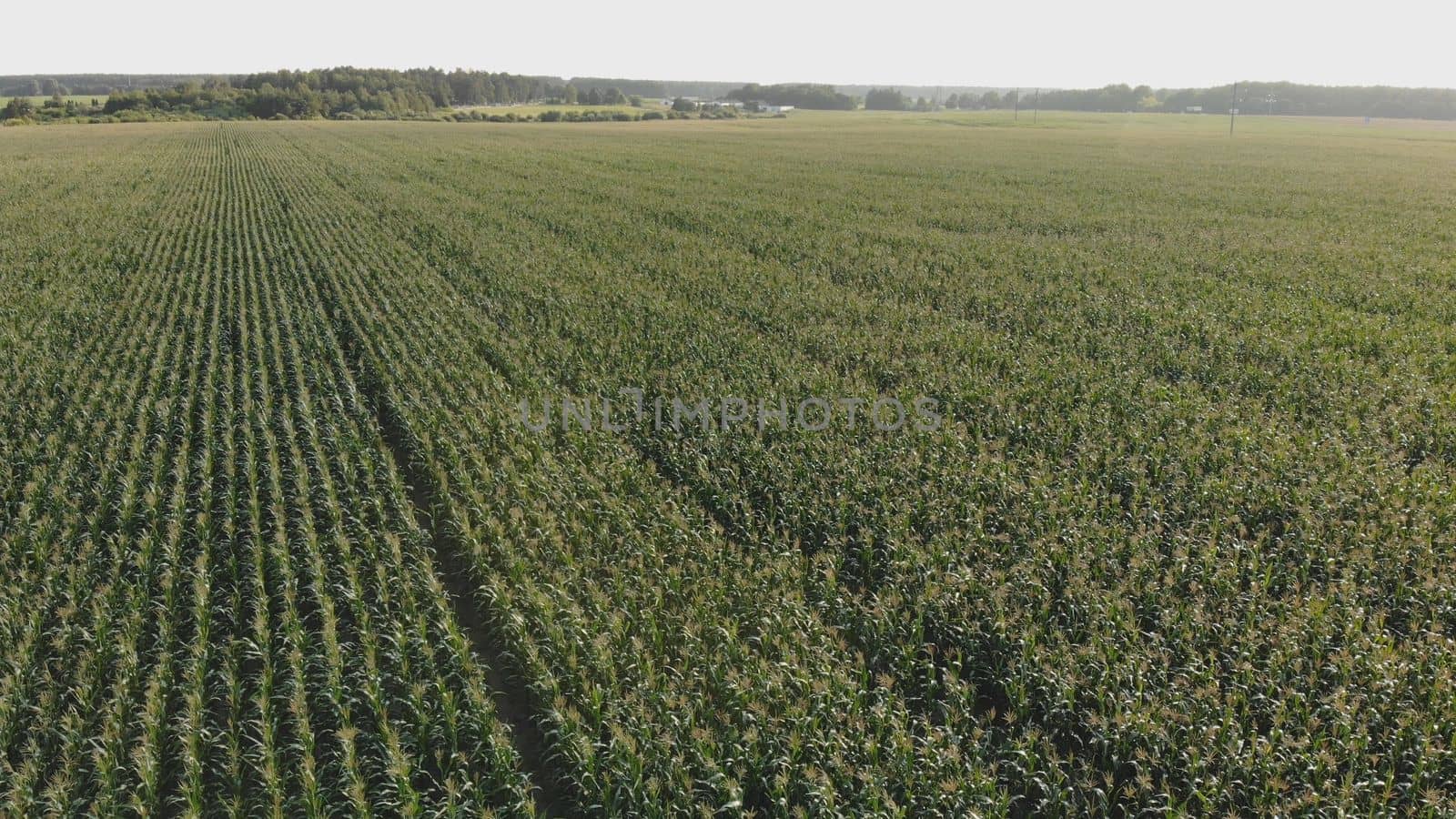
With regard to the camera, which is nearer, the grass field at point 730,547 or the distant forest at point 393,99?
the grass field at point 730,547

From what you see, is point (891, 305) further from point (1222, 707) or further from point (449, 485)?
point (1222, 707)

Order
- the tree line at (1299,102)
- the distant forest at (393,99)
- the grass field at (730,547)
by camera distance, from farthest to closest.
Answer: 1. the tree line at (1299,102)
2. the distant forest at (393,99)
3. the grass field at (730,547)

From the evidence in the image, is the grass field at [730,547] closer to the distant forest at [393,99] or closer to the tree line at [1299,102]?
the distant forest at [393,99]

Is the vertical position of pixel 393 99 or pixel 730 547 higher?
pixel 393 99

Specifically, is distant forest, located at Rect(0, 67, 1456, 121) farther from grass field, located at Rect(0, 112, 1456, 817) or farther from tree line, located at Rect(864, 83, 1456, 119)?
grass field, located at Rect(0, 112, 1456, 817)

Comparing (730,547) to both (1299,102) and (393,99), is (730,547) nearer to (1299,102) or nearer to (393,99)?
(393,99)

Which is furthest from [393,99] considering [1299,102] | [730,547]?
[1299,102]

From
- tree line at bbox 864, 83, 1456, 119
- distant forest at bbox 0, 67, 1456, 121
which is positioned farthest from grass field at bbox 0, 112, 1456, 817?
tree line at bbox 864, 83, 1456, 119

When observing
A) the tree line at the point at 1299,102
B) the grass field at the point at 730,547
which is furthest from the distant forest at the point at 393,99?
the grass field at the point at 730,547

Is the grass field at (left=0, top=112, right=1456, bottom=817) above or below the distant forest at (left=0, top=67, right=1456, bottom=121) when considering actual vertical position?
below
